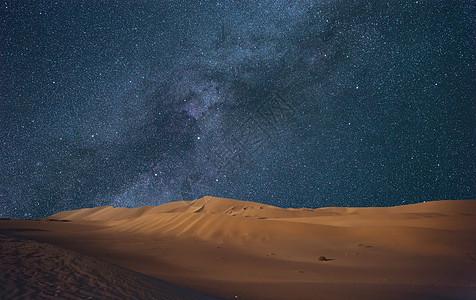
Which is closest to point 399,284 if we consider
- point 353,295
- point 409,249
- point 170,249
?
point 353,295

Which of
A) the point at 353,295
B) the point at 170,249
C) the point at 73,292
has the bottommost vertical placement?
the point at 353,295

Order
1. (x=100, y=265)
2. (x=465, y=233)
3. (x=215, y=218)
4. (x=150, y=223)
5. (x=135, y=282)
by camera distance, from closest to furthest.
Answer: (x=135, y=282) → (x=100, y=265) → (x=465, y=233) → (x=215, y=218) → (x=150, y=223)

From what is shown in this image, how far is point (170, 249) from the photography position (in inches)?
411

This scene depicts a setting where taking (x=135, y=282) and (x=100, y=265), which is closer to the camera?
(x=135, y=282)

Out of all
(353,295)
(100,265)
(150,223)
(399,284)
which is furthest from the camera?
(150,223)

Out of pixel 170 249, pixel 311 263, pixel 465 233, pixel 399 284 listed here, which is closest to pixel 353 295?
pixel 399 284

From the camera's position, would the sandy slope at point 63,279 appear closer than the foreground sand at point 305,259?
Yes

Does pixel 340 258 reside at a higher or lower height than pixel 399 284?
higher

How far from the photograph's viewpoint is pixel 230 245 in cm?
1161

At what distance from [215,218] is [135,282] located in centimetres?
1428

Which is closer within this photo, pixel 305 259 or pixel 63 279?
pixel 63 279

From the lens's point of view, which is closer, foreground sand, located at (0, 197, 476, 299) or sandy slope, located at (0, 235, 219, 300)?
sandy slope, located at (0, 235, 219, 300)

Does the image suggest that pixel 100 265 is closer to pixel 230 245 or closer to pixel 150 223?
pixel 230 245

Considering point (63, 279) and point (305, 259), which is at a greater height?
point (305, 259)
